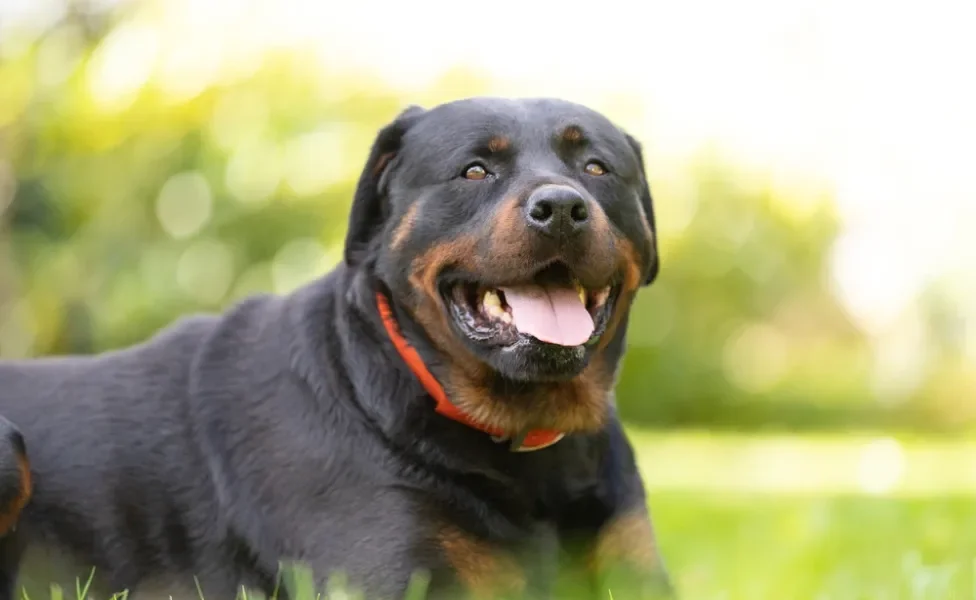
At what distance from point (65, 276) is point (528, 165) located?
11.2 m

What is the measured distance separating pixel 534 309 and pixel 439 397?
1.20ft

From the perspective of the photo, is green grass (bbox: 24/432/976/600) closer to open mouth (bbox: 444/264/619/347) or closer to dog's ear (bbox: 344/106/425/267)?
open mouth (bbox: 444/264/619/347)

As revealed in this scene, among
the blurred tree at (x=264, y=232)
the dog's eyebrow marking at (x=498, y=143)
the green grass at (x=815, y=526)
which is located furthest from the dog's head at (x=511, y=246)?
the blurred tree at (x=264, y=232)

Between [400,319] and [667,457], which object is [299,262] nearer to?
[667,457]

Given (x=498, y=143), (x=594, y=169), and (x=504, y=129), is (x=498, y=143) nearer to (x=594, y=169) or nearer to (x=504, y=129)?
(x=504, y=129)

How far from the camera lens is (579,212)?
126 inches

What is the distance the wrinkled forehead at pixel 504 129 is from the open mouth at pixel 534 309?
0.41 m

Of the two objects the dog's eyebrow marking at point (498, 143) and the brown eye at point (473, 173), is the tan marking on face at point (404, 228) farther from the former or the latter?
the dog's eyebrow marking at point (498, 143)

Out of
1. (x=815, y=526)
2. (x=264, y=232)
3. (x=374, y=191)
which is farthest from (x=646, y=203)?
(x=264, y=232)

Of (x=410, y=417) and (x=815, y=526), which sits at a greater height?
(x=410, y=417)

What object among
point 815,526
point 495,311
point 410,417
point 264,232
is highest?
point 495,311

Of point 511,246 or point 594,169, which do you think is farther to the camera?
point 594,169

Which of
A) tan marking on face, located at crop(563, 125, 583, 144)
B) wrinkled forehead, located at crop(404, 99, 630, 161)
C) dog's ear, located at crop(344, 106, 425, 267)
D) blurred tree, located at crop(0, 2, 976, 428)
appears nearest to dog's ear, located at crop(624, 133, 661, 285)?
wrinkled forehead, located at crop(404, 99, 630, 161)

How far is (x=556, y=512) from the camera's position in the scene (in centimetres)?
334
